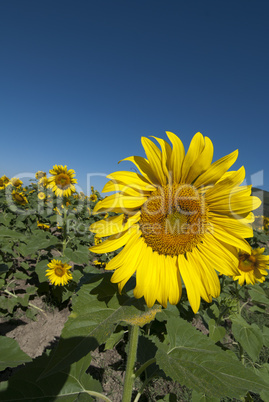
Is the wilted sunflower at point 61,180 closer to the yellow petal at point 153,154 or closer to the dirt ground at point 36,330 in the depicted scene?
the dirt ground at point 36,330

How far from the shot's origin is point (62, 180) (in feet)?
20.2

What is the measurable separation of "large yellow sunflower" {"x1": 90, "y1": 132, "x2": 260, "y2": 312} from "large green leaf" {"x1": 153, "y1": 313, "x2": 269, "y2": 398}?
0.27 metres

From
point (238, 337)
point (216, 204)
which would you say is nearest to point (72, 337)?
point (216, 204)

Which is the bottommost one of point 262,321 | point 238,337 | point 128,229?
point 262,321

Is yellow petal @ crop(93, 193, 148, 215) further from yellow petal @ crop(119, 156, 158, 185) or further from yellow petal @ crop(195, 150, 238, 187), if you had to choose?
yellow petal @ crop(195, 150, 238, 187)

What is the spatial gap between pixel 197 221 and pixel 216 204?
0.16 m

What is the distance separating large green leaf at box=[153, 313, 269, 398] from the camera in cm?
105

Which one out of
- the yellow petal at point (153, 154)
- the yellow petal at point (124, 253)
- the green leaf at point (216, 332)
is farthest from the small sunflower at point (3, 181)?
the yellow petal at point (153, 154)

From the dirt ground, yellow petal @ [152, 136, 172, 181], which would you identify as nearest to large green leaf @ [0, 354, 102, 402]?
yellow petal @ [152, 136, 172, 181]

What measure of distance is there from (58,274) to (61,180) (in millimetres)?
2599

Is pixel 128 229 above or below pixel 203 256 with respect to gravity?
above

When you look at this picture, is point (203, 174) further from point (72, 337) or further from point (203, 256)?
point (72, 337)

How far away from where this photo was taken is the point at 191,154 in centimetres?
126

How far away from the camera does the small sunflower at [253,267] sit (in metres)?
3.54
